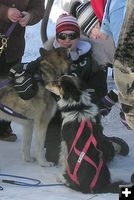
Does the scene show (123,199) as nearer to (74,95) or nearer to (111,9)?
(111,9)

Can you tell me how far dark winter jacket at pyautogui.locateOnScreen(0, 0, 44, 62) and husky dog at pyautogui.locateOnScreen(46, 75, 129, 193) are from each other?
2.71 feet

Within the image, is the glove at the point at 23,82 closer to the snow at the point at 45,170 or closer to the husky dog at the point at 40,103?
the husky dog at the point at 40,103

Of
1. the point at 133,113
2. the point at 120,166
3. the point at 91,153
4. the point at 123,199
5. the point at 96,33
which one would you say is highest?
the point at 96,33

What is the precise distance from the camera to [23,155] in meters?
3.72

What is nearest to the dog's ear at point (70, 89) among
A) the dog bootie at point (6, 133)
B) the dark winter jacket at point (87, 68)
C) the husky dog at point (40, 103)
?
the husky dog at point (40, 103)

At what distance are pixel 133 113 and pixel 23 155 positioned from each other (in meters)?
2.41

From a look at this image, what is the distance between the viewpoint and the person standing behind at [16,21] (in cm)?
345

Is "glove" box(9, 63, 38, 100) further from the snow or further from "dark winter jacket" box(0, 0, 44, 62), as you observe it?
the snow

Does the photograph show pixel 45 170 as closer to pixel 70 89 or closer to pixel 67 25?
pixel 70 89

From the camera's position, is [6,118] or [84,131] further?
[6,118]

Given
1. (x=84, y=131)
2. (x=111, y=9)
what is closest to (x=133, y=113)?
(x=111, y=9)

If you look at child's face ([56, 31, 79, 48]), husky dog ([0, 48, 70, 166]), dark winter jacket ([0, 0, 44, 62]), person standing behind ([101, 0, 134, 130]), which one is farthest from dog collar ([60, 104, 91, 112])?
person standing behind ([101, 0, 134, 130])

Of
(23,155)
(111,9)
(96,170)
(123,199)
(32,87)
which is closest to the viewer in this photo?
(123,199)

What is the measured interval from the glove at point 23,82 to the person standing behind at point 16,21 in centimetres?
24
